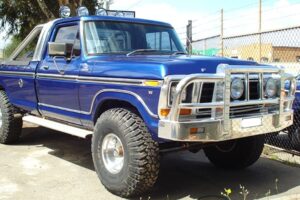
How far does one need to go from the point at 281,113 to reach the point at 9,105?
14.8 ft

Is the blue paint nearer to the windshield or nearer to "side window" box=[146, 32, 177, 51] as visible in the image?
the windshield

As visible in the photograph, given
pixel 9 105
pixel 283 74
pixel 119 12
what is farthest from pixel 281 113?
pixel 9 105

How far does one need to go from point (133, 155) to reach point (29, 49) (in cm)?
360

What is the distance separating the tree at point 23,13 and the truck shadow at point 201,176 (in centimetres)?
899

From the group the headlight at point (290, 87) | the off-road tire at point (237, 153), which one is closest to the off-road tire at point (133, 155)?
the off-road tire at point (237, 153)

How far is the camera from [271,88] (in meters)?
5.18

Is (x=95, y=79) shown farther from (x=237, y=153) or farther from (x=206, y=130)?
(x=237, y=153)

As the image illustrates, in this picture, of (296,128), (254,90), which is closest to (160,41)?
(254,90)

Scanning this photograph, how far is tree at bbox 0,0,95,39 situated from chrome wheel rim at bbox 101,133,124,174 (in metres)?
10.5

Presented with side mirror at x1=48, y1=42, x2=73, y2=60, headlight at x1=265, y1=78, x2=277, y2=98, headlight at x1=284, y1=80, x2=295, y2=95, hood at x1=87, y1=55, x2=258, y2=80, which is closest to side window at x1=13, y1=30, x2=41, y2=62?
side mirror at x1=48, y1=42, x2=73, y2=60

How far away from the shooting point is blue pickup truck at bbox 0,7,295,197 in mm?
4504

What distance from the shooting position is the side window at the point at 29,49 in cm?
723

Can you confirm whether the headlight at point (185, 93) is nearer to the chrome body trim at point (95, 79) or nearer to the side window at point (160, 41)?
the chrome body trim at point (95, 79)

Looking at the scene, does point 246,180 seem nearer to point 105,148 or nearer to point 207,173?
point 207,173
